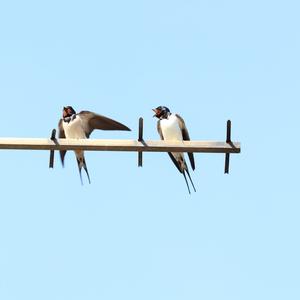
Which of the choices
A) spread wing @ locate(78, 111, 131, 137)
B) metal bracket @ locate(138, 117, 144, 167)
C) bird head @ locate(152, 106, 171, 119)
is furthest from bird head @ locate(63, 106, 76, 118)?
metal bracket @ locate(138, 117, 144, 167)

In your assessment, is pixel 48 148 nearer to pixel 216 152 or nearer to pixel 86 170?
pixel 216 152

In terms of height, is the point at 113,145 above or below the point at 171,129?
above

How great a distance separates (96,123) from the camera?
9.42 metres

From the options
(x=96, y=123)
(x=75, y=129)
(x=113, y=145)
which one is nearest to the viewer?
(x=113, y=145)

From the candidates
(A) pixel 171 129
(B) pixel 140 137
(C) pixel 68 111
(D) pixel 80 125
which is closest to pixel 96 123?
(D) pixel 80 125

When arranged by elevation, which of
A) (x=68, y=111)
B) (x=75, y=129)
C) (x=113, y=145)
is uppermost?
(x=113, y=145)

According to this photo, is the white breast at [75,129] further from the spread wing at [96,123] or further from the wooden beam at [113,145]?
the wooden beam at [113,145]

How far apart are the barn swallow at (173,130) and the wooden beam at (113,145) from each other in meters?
3.19

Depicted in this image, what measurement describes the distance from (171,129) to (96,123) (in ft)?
3.30

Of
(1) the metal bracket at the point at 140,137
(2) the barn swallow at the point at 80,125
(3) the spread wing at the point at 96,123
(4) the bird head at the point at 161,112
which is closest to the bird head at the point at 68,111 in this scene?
(2) the barn swallow at the point at 80,125

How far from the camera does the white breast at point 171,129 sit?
9.98m

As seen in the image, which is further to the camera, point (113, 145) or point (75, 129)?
point (75, 129)

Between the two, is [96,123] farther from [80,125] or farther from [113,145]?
[113,145]

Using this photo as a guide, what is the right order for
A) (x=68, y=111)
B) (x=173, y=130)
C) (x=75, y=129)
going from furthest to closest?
(x=68, y=111) → (x=75, y=129) → (x=173, y=130)
